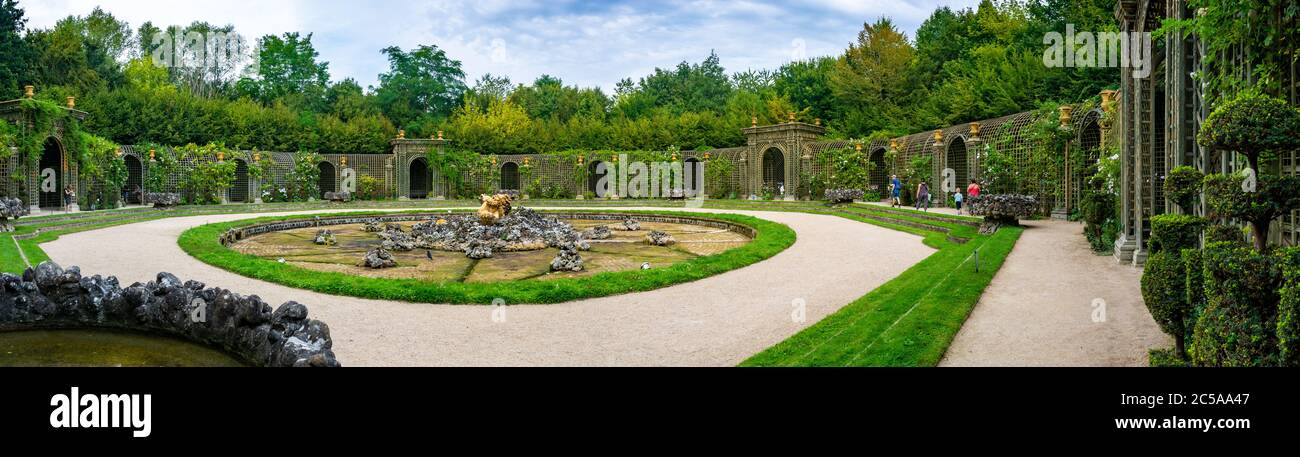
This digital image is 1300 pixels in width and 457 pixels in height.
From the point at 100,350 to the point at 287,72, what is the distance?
164 feet

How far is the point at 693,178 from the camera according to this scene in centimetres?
3412

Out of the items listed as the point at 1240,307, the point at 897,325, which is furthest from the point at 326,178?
the point at 1240,307

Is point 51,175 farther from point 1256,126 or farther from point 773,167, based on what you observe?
point 1256,126

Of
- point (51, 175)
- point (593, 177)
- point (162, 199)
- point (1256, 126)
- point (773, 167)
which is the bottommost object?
point (1256, 126)

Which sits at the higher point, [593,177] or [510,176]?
[510,176]

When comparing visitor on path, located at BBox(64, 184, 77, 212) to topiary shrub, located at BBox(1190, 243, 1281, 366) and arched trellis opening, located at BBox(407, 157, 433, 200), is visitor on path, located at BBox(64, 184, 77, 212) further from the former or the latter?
topiary shrub, located at BBox(1190, 243, 1281, 366)

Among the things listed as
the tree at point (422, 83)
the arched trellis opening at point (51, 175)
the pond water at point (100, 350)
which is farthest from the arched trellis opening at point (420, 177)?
the pond water at point (100, 350)

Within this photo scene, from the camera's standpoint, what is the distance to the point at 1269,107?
382cm

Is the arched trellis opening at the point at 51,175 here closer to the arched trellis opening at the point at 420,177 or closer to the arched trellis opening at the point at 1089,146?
the arched trellis opening at the point at 420,177

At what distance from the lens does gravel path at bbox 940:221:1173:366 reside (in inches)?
180

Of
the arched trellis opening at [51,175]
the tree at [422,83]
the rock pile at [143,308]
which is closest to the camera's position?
the rock pile at [143,308]

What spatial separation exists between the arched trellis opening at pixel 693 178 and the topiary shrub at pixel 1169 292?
29.3 m

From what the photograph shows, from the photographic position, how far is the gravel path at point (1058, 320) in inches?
180

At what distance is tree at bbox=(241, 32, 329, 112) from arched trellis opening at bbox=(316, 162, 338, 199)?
415 inches
